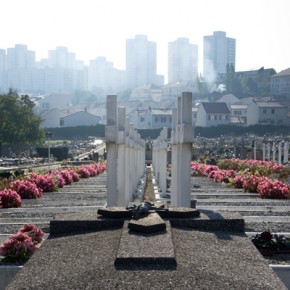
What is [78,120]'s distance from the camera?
110 m

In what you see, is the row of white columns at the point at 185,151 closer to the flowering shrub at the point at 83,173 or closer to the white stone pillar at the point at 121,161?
the white stone pillar at the point at 121,161

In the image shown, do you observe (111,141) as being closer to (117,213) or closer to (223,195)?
(117,213)

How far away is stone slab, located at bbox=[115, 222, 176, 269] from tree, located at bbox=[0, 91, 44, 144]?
52205 mm

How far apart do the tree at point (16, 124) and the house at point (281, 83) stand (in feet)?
256

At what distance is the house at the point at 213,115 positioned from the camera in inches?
3888

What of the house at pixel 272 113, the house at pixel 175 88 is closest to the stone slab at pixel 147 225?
the house at pixel 272 113

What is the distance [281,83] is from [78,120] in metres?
46.8

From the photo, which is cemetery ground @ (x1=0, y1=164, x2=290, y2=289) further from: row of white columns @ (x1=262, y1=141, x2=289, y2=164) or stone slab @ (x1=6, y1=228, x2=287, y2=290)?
row of white columns @ (x1=262, y1=141, x2=289, y2=164)

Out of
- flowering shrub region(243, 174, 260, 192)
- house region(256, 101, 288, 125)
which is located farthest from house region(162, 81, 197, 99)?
flowering shrub region(243, 174, 260, 192)

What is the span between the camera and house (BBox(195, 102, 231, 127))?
9875 cm

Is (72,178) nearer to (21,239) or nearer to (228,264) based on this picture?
(21,239)

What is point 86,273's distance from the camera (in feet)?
13.2

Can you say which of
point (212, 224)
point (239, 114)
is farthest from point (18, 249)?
point (239, 114)

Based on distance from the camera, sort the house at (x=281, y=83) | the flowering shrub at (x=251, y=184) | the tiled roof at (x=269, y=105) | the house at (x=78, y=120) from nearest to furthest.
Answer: the flowering shrub at (x=251, y=184) < the tiled roof at (x=269, y=105) < the house at (x=78, y=120) < the house at (x=281, y=83)
